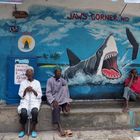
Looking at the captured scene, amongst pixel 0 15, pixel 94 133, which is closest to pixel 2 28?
pixel 0 15

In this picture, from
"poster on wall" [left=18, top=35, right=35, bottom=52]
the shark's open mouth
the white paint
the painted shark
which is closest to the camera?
the white paint

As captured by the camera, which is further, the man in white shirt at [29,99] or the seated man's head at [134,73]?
the seated man's head at [134,73]

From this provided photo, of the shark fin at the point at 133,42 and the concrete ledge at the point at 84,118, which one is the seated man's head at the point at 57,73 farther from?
the shark fin at the point at 133,42

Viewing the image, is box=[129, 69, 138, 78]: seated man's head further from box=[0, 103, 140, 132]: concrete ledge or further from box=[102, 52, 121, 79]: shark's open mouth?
box=[0, 103, 140, 132]: concrete ledge

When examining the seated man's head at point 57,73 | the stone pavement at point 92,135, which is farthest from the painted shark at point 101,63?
the stone pavement at point 92,135

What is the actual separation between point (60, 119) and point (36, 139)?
2.30ft

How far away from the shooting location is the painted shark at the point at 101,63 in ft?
29.9

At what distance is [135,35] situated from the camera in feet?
30.4

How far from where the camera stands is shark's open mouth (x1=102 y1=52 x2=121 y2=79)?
923cm

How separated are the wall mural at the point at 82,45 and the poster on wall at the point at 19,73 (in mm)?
251

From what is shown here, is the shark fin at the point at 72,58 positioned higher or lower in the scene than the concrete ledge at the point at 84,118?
higher

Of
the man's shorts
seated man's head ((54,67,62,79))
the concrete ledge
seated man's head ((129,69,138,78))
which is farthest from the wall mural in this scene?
the concrete ledge

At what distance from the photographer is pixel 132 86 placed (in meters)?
9.05

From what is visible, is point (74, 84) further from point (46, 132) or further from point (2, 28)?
point (2, 28)
